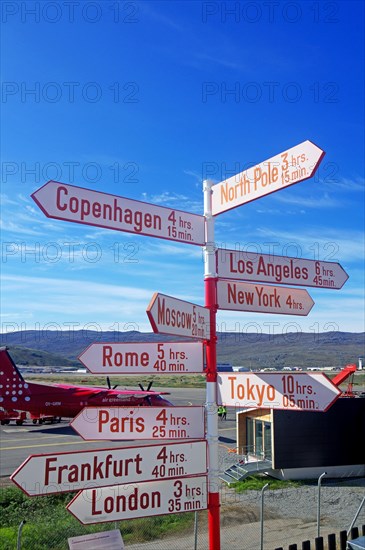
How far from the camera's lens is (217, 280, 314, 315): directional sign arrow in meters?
5.37

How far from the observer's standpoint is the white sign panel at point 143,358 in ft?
15.6

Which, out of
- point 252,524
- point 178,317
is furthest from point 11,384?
point 178,317

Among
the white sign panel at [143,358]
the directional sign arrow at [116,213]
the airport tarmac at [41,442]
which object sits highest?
the directional sign arrow at [116,213]

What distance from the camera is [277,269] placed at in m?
5.62

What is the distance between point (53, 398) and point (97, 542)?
99.2 ft

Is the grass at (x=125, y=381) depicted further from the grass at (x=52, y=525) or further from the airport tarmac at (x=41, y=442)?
the grass at (x=52, y=525)

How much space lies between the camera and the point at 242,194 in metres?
5.40

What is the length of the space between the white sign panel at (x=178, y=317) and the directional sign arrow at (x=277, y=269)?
23.7 inches

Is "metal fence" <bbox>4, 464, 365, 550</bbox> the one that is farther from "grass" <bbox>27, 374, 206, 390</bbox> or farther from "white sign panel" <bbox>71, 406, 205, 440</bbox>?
"grass" <bbox>27, 374, 206, 390</bbox>

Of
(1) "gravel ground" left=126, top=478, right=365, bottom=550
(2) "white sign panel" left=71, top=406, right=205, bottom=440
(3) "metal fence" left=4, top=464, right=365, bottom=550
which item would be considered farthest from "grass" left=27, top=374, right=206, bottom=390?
(2) "white sign panel" left=71, top=406, right=205, bottom=440

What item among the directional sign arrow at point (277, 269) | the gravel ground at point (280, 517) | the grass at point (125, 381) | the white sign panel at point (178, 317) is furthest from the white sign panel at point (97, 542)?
the grass at point (125, 381)

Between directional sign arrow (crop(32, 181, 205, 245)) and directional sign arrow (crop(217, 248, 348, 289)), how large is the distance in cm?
40

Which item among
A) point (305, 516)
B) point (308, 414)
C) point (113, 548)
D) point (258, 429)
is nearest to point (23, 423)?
point (258, 429)

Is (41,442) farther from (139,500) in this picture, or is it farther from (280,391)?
(280,391)
